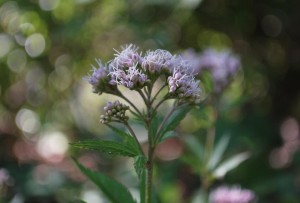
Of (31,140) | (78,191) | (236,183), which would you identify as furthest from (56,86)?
(236,183)

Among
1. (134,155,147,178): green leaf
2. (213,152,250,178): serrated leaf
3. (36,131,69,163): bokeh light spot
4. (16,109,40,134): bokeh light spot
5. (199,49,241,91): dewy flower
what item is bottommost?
(134,155,147,178): green leaf

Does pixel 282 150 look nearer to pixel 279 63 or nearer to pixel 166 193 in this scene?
pixel 279 63

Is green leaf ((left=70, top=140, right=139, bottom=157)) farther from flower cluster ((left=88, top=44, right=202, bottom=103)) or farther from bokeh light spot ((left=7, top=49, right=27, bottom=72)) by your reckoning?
bokeh light spot ((left=7, top=49, right=27, bottom=72))

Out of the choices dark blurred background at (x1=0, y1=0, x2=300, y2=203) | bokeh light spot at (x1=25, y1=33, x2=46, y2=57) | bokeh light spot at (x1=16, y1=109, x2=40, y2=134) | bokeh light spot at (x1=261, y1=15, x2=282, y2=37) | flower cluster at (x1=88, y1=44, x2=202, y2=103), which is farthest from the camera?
bokeh light spot at (x1=261, y1=15, x2=282, y2=37)

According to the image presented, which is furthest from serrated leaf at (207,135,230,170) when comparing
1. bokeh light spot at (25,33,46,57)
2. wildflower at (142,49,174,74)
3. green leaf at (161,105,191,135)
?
bokeh light spot at (25,33,46,57)

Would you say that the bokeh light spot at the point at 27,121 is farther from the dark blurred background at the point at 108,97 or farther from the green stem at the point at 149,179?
the green stem at the point at 149,179

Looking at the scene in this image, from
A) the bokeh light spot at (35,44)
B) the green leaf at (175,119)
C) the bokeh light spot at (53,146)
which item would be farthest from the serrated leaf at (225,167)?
the bokeh light spot at (35,44)
